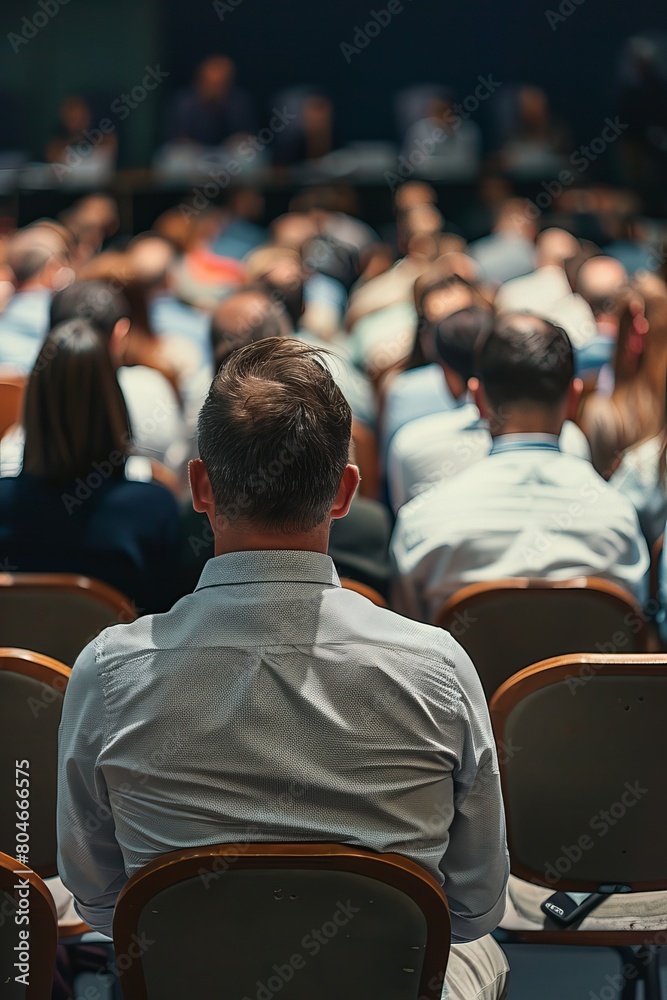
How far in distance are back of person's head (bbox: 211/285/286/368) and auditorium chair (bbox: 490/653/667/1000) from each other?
184cm

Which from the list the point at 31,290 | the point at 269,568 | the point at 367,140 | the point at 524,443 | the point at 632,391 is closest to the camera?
the point at 269,568

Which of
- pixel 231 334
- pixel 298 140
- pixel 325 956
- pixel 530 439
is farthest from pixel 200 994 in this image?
pixel 298 140

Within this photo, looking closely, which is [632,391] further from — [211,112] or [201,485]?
[211,112]

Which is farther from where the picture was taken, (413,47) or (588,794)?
(413,47)

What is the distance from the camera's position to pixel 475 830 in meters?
1.35

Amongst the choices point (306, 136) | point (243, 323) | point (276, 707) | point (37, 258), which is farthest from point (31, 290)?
point (306, 136)

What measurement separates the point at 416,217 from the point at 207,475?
5.37 m

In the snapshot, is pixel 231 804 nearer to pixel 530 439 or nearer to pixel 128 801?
pixel 128 801

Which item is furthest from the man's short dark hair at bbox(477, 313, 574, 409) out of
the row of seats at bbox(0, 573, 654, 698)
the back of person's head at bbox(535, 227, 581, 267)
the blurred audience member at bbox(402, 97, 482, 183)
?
the blurred audience member at bbox(402, 97, 482, 183)

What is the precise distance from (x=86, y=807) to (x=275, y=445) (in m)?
0.49

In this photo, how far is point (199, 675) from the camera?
4.11 feet

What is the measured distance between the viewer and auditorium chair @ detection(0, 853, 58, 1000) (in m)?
1.26

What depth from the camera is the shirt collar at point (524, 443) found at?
2.45m

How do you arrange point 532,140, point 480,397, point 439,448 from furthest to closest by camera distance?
point 532,140
point 439,448
point 480,397
